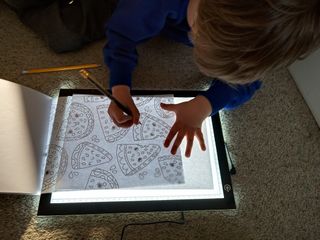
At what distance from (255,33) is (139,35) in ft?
0.83

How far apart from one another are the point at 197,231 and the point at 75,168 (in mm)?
208

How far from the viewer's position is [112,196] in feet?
1.49

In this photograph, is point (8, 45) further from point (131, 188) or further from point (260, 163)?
point (260, 163)

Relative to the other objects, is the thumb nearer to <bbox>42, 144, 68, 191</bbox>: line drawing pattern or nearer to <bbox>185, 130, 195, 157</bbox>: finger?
<bbox>185, 130, 195, 157</bbox>: finger

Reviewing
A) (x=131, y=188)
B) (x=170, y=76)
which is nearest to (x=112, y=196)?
(x=131, y=188)

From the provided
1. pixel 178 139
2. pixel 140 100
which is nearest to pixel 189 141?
pixel 178 139

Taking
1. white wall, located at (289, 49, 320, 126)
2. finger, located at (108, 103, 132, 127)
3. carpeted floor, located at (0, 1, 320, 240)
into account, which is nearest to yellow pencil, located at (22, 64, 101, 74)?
carpeted floor, located at (0, 1, 320, 240)

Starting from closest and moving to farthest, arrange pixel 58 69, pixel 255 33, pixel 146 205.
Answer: pixel 255 33, pixel 146 205, pixel 58 69

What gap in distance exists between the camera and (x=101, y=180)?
1.52ft

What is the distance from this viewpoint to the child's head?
1.00 feet

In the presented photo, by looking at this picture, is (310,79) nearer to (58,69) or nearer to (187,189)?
(187,189)

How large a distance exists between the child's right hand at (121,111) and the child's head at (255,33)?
17cm

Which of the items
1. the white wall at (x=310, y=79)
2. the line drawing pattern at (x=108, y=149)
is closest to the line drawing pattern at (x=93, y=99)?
the line drawing pattern at (x=108, y=149)

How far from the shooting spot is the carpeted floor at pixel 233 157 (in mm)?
453
